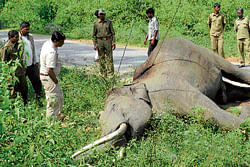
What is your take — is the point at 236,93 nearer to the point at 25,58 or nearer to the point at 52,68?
the point at 52,68

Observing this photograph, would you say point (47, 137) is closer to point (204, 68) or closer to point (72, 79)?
point (204, 68)

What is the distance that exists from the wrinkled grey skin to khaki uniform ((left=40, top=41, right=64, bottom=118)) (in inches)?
33.0

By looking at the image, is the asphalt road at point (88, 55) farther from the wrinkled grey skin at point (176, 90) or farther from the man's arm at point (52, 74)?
the man's arm at point (52, 74)

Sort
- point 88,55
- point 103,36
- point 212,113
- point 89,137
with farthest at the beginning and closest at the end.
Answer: point 88,55
point 103,36
point 212,113
point 89,137

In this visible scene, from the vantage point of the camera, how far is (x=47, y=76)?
5406 millimetres

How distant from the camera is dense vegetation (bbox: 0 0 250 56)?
698 inches

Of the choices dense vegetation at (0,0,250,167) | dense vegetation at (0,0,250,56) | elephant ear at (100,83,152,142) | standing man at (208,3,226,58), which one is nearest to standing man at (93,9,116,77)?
dense vegetation at (0,0,250,167)

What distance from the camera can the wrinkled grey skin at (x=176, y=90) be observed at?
466 centimetres

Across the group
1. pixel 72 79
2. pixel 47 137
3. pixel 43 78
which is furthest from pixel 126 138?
pixel 72 79

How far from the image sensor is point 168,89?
545cm

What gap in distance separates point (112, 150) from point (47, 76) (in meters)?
1.86

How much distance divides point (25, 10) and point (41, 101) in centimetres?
2074

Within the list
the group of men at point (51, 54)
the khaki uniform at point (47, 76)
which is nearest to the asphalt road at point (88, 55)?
the group of men at point (51, 54)

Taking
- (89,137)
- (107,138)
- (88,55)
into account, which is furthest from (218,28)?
(107,138)
